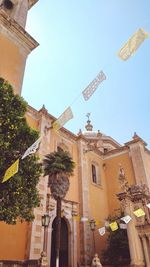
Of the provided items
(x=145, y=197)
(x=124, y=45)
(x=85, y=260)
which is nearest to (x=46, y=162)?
(x=145, y=197)

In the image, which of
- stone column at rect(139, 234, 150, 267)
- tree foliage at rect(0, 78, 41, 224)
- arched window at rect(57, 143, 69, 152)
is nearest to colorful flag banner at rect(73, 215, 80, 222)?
arched window at rect(57, 143, 69, 152)

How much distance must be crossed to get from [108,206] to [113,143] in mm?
11897

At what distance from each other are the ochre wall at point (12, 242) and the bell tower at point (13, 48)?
9831 mm

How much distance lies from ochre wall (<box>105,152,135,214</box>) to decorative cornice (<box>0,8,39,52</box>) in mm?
15070

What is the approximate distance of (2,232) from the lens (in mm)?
13727

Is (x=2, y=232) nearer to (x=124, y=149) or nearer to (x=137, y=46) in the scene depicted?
(x=137, y=46)

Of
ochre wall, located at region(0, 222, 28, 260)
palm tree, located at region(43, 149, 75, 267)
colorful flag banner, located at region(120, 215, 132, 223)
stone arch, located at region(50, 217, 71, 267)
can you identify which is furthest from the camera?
stone arch, located at region(50, 217, 71, 267)

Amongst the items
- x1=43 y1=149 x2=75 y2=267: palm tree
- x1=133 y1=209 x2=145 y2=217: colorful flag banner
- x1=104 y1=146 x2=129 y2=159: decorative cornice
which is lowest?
x1=133 y1=209 x2=145 y2=217: colorful flag banner

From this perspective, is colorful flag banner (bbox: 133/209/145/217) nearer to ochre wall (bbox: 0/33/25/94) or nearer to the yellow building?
the yellow building

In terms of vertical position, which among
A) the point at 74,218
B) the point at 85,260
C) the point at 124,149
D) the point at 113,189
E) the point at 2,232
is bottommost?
the point at 85,260

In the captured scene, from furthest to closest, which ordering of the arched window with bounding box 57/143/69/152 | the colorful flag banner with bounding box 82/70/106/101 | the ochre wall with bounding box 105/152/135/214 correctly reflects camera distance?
the ochre wall with bounding box 105/152/135/214, the arched window with bounding box 57/143/69/152, the colorful flag banner with bounding box 82/70/106/101

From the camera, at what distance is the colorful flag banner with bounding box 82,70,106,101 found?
29.1 ft

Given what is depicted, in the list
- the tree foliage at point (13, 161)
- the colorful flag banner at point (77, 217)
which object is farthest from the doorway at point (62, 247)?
the tree foliage at point (13, 161)

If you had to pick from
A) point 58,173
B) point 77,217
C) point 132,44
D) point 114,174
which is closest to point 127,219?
point 58,173
